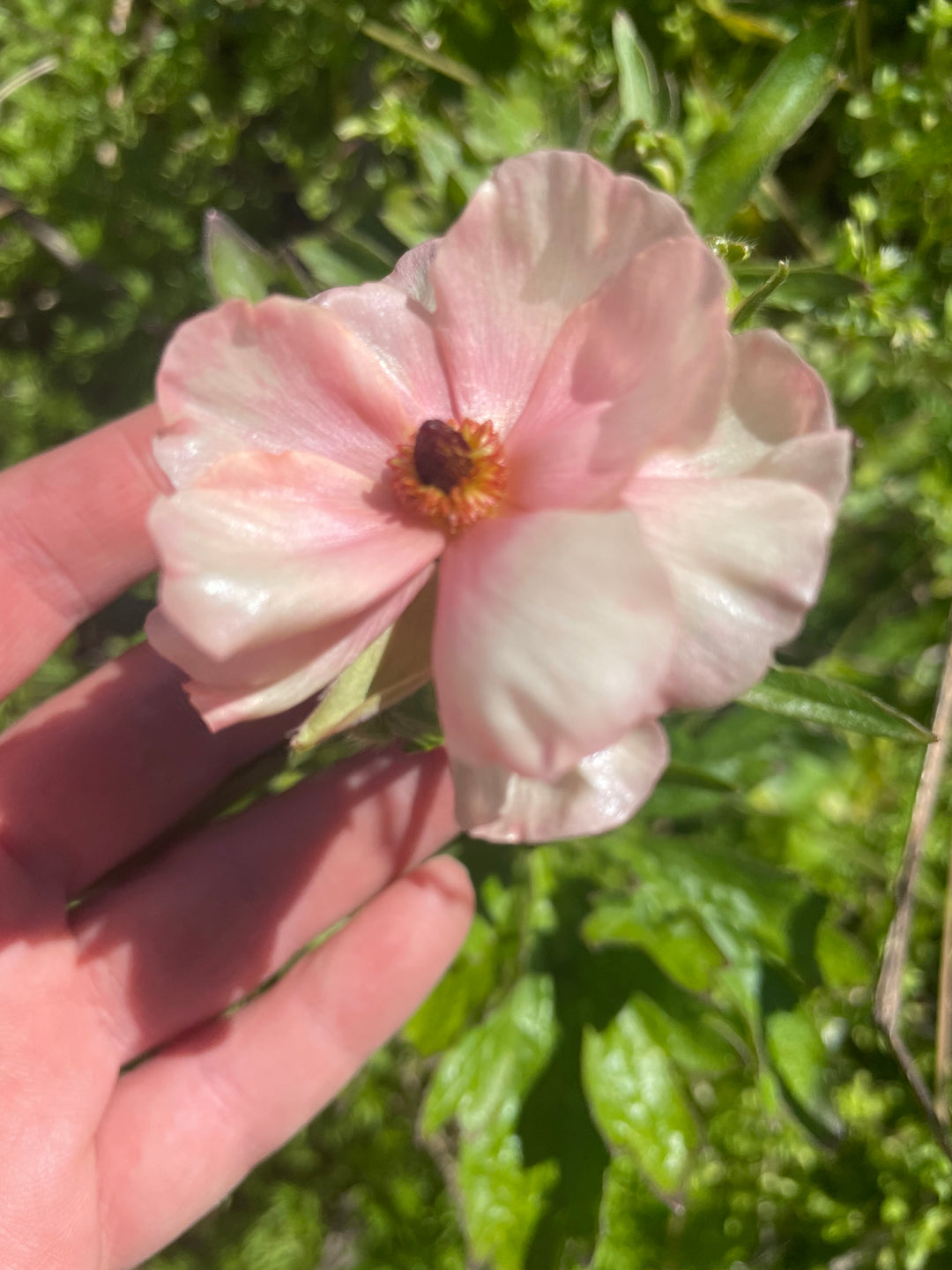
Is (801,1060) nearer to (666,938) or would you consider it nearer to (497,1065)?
(666,938)

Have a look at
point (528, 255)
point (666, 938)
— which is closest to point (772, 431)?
point (528, 255)

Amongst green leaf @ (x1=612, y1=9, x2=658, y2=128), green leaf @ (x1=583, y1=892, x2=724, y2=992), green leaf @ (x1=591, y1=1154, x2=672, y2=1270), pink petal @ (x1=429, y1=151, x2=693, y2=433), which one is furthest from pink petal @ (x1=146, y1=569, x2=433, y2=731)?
green leaf @ (x1=591, y1=1154, x2=672, y2=1270)

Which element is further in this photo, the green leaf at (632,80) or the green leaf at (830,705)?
the green leaf at (632,80)

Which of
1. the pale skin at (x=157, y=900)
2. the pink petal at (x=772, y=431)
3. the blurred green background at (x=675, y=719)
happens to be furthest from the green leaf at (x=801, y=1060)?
the pink petal at (x=772, y=431)

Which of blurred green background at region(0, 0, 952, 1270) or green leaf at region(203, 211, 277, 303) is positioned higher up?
green leaf at region(203, 211, 277, 303)

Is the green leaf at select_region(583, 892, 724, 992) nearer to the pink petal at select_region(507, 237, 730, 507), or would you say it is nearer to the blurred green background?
the blurred green background

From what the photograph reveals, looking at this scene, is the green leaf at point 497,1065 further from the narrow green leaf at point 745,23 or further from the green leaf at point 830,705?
the narrow green leaf at point 745,23
